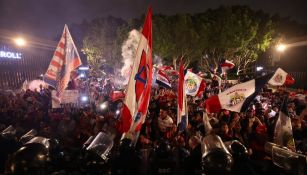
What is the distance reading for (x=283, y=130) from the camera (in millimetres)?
7199

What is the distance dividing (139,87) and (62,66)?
525 cm

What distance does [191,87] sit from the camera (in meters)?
14.0

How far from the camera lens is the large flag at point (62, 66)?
9578mm

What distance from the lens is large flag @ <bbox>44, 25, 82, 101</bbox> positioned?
31.4 ft

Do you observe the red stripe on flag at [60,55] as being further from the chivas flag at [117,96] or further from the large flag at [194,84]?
the large flag at [194,84]

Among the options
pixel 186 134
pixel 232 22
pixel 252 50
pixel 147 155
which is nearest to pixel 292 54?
pixel 252 50

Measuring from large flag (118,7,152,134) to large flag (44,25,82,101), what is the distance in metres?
4.89

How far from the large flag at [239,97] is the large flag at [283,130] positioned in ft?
3.38

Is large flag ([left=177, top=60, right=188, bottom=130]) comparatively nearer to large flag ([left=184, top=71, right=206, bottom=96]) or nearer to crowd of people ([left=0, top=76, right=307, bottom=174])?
crowd of people ([left=0, top=76, right=307, bottom=174])

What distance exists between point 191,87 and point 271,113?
3877 mm

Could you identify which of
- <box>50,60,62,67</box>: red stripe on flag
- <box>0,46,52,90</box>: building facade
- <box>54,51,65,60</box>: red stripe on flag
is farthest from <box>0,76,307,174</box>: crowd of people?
<box>0,46,52,90</box>: building facade

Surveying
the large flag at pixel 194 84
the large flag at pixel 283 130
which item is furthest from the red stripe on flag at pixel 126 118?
the large flag at pixel 194 84

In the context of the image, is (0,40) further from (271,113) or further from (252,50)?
(252,50)

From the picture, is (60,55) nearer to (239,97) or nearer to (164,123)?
(164,123)
